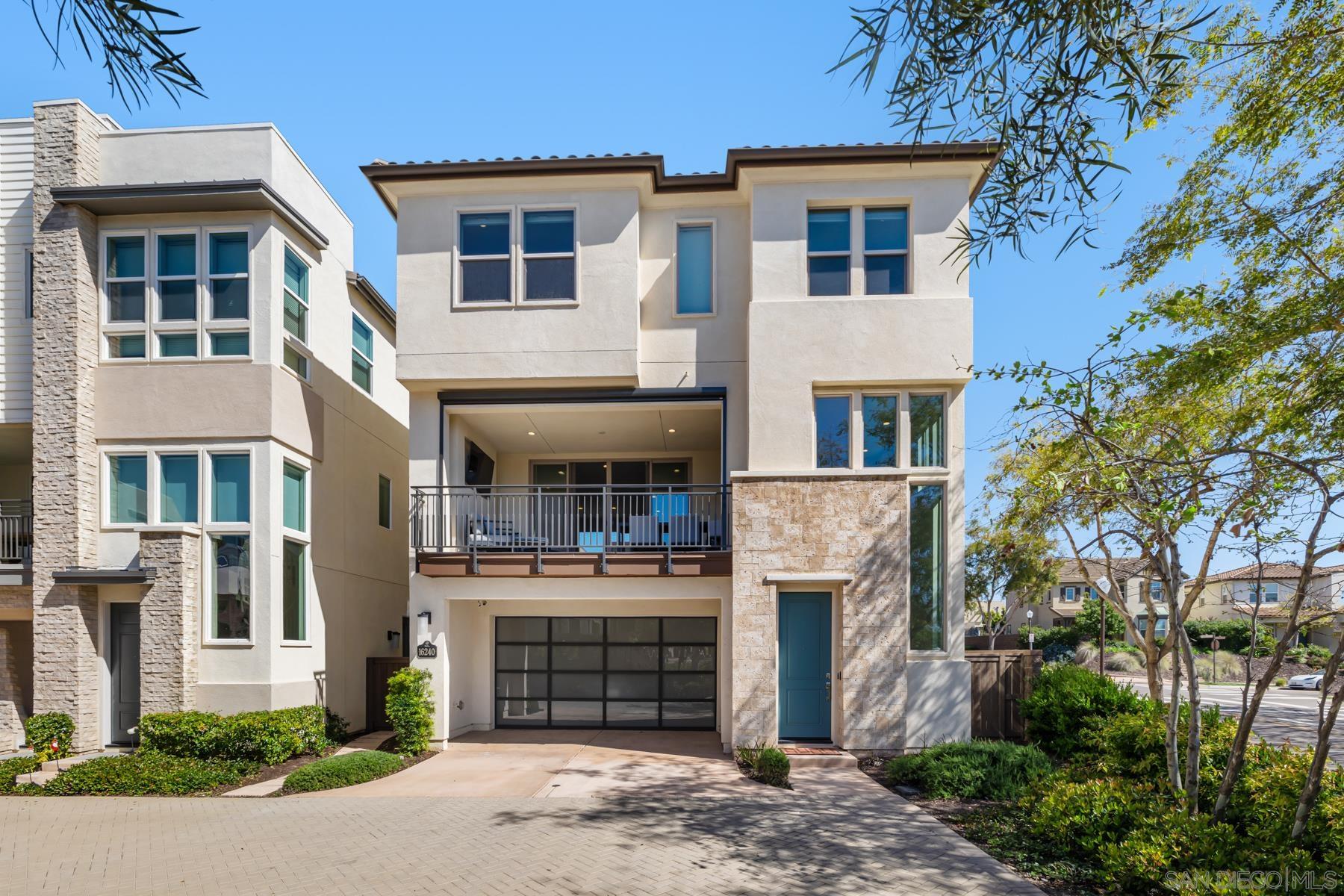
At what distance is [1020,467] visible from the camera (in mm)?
17328

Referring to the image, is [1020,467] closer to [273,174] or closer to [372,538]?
[372,538]

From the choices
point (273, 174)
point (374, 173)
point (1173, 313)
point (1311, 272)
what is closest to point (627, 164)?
point (374, 173)

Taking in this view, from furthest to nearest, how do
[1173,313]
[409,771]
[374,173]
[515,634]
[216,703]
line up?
1. [515,634]
2. [374,173]
3. [216,703]
4. [409,771]
5. [1173,313]

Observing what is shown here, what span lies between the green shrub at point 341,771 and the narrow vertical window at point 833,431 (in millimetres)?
7898

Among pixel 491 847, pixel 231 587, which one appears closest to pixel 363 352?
pixel 231 587

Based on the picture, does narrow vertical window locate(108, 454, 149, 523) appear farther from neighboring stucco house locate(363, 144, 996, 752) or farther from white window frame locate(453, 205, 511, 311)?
white window frame locate(453, 205, 511, 311)

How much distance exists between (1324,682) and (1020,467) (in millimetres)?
11036

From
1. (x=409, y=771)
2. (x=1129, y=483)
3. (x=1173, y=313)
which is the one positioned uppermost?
(x=1173, y=313)

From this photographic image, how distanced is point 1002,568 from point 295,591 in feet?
75.9

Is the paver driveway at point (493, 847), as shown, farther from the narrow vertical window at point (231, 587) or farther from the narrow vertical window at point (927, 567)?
the narrow vertical window at point (927, 567)

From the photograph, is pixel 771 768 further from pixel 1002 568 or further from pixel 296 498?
pixel 1002 568

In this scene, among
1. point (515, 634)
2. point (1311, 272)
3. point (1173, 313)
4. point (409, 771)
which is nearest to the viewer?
point (1311, 272)

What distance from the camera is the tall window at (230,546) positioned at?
1348 cm

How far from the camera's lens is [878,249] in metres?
14.2
